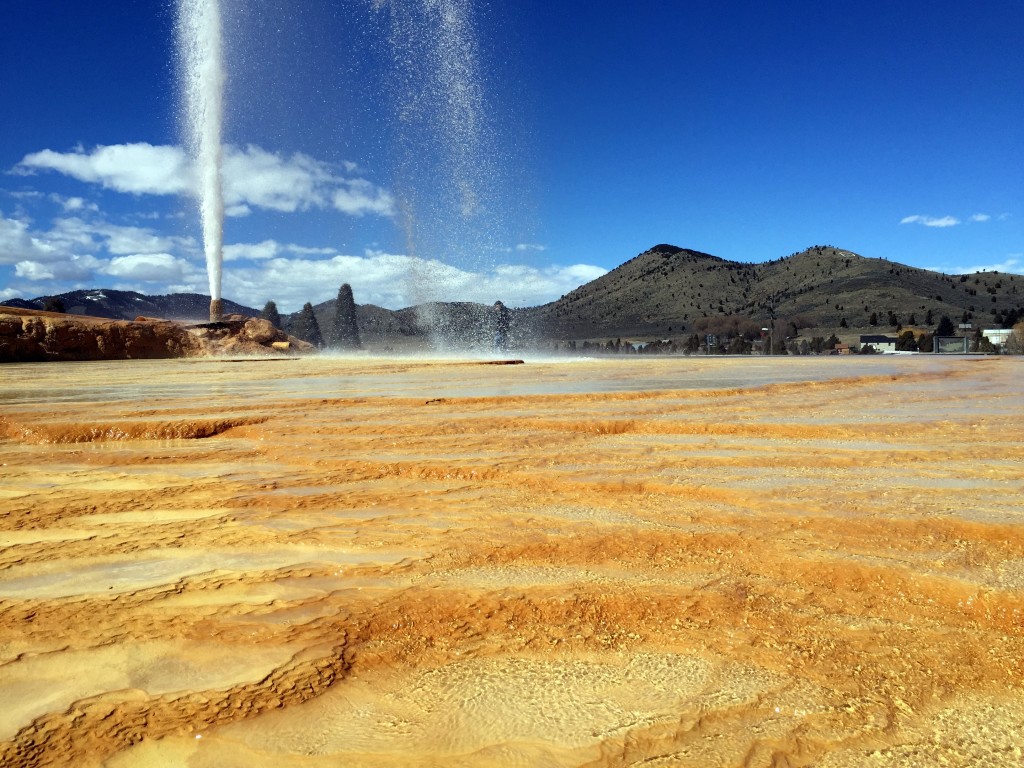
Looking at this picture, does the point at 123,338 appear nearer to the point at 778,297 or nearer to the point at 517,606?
the point at 517,606

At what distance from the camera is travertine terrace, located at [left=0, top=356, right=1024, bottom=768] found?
6.30 ft

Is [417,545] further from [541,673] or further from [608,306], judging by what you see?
[608,306]

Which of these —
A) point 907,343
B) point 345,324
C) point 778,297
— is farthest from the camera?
point 778,297

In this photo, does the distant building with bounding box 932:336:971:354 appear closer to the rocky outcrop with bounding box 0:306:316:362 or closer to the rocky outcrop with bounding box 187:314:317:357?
the rocky outcrop with bounding box 187:314:317:357

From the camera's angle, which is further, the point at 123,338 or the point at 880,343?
the point at 880,343

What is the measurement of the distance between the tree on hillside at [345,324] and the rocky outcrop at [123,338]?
27.2 ft

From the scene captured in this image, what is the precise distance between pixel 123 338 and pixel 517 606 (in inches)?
1140

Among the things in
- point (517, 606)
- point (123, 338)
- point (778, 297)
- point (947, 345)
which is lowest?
point (517, 606)

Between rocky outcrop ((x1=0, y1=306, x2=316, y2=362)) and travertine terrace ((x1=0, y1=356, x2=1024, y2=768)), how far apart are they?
72.3 ft

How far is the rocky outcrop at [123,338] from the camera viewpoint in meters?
23.2

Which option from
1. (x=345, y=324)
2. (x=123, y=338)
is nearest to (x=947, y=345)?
(x=345, y=324)

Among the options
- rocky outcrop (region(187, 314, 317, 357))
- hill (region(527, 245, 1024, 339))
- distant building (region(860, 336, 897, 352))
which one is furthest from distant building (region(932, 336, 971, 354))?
rocky outcrop (region(187, 314, 317, 357))

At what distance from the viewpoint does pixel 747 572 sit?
3.01 meters

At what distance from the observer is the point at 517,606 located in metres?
2.71
